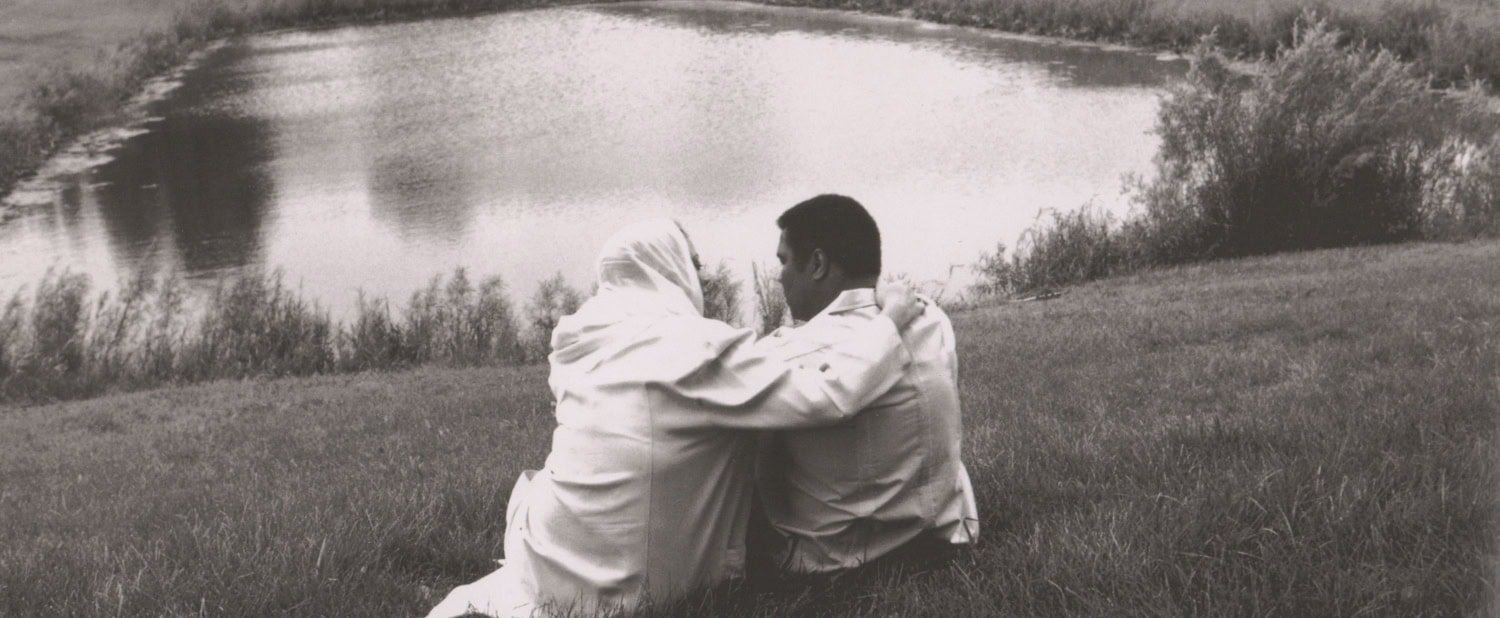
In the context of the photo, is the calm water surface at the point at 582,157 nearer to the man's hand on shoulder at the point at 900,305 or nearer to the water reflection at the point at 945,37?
the water reflection at the point at 945,37

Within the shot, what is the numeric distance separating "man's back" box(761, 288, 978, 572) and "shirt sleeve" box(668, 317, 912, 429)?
0.13 metres

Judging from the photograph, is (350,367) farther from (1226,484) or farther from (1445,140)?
(1445,140)

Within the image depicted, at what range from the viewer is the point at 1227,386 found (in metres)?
7.26

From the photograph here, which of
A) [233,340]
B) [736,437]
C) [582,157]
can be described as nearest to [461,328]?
[233,340]

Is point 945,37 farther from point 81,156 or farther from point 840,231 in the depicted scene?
point 840,231

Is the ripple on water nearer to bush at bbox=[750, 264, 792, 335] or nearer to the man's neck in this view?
bush at bbox=[750, 264, 792, 335]

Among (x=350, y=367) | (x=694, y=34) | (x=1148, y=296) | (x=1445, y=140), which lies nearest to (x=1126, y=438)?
(x=1148, y=296)

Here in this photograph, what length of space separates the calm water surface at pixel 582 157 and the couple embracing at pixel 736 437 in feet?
52.6

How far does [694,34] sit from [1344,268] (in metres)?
37.4

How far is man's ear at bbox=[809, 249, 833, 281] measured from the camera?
13.3ft

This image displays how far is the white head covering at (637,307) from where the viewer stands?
3.79 metres

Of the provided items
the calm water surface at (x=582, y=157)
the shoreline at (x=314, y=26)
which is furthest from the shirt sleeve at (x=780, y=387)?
the shoreline at (x=314, y=26)

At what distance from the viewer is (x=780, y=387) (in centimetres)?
362

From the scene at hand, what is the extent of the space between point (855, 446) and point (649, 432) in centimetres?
63
